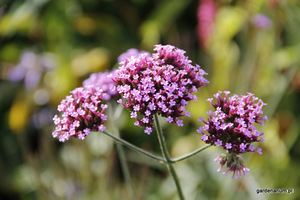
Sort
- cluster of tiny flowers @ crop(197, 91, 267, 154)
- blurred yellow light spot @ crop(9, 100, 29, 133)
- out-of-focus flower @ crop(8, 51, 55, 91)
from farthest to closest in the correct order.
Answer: out-of-focus flower @ crop(8, 51, 55, 91) < blurred yellow light spot @ crop(9, 100, 29, 133) < cluster of tiny flowers @ crop(197, 91, 267, 154)

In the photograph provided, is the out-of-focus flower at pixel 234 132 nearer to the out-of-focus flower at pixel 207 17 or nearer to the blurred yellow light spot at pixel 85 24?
the out-of-focus flower at pixel 207 17

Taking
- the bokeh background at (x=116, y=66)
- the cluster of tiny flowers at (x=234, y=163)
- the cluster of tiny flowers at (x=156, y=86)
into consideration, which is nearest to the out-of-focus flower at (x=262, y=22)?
the bokeh background at (x=116, y=66)

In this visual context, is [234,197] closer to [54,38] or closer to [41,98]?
[41,98]

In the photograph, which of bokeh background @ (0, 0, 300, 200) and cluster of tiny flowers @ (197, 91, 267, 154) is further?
bokeh background @ (0, 0, 300, 200)

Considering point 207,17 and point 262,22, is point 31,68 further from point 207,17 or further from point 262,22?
point 262,22

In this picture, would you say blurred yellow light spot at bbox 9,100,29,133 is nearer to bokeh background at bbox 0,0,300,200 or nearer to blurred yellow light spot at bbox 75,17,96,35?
bokeh background at bbox 0,0,300,200

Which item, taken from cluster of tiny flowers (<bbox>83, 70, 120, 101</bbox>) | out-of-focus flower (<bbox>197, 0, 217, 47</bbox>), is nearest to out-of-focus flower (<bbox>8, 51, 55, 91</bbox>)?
out-of-focus flower (<bbox>197, 0, 217, 47</bbox>)

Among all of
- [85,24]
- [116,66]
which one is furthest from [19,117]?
[85,24]
